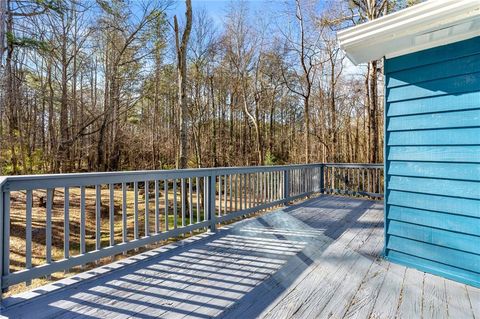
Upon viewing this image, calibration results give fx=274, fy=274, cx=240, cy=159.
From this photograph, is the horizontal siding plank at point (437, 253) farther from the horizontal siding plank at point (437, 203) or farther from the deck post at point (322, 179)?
the deck post at point (322, 179)

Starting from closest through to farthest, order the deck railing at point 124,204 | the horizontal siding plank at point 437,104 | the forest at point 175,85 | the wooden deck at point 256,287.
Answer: the wooden deck at point 256,287, the deck railing at point 124,204, the horizontal siding plank at point 437,104, the forest at point 175,85

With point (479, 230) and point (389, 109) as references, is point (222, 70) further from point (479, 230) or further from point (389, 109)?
point (479, 230)

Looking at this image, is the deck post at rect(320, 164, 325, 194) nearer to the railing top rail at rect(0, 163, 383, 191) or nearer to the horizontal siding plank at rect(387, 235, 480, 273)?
the railing top rail at rect(0, 163, 383, 191)

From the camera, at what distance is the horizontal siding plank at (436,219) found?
219 centimetres

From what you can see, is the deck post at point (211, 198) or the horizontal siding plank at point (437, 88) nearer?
the horizontal siding plank at point (437, 88)

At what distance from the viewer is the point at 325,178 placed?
7293mm

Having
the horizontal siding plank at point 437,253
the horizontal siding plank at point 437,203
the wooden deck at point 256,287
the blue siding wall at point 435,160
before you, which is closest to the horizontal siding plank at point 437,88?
the blue siding wall at point 435,160

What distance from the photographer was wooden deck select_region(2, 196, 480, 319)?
185 centimetres

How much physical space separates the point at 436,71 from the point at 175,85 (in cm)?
1477

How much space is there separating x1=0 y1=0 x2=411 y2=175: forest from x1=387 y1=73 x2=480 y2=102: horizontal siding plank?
5.29 metres

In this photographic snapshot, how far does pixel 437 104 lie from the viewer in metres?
2.38

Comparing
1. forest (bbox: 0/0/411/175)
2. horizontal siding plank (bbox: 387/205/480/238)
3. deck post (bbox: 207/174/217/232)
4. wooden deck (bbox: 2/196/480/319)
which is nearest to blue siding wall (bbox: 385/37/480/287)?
horizontal siding plank (bbox: 387/205/480/238)

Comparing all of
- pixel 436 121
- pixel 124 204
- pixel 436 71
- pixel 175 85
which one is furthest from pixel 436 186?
pixel 175 85

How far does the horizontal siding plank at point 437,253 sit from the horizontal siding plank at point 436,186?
48cm
